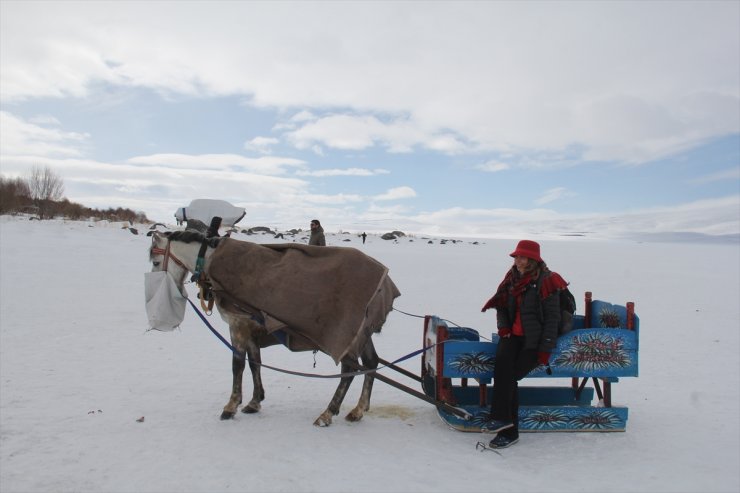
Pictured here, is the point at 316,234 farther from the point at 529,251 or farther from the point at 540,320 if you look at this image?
the point at 540,320

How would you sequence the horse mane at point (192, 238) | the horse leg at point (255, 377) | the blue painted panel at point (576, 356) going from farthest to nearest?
the horse leg at point (255, 377), the horse mane at point (192, 238), the blue painted panel at point (576, 356)

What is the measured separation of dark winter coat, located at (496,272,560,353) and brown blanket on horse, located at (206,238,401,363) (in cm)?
124

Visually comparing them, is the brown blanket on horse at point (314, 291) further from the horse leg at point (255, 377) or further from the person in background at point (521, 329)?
the person in background at point (521, 329)

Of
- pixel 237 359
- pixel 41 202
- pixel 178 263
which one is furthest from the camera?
pixel 41 202

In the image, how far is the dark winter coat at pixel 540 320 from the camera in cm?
444

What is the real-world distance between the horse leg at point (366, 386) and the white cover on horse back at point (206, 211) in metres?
1.79

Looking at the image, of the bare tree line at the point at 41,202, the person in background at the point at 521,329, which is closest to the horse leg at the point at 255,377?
the person in background at the point at 521,329

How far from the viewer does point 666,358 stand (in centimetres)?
783

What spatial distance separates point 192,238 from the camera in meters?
5.02

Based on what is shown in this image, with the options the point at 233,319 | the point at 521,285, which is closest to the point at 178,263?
the point at 233,319

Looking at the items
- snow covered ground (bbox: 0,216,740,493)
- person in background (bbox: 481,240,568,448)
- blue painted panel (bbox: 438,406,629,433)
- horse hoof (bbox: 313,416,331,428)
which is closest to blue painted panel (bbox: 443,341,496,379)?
person in background (bbox: 481,240,568,448)

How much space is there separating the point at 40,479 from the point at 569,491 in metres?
3.61

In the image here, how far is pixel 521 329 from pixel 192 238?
3.00 m

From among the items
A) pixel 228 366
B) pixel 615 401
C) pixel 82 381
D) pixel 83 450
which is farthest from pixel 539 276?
pixel 82 381
